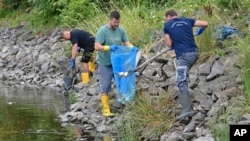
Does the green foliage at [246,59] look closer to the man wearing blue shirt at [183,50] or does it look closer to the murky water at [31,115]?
the man wearing blue shirt at [183,50]

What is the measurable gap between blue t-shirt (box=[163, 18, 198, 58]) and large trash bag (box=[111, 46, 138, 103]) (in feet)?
4.72

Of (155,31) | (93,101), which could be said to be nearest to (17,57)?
(155,31)

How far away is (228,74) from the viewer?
9.71m

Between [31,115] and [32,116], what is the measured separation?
0.11 m

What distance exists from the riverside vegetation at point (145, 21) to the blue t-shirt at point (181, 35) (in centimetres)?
86

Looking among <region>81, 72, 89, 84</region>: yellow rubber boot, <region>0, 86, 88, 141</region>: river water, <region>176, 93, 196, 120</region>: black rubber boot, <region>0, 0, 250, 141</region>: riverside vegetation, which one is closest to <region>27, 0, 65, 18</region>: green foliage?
<region>0, 0, 250, 141</region>: riverside vegetation


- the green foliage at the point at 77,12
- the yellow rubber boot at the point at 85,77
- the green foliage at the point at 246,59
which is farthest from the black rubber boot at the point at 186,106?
the green foliage at the point at 77,12

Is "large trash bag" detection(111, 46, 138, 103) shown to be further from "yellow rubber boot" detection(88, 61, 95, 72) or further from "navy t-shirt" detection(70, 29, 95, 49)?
"yellow rubber boot" detection(88, 61, 95, 72)

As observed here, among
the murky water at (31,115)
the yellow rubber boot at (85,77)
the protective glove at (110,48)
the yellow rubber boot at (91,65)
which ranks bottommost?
the murky water at (31,115)

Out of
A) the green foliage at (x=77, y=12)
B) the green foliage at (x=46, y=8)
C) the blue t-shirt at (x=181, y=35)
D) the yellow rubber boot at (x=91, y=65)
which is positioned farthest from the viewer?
the green foliage at (x=46, y=8)

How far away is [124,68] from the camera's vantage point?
1068cm

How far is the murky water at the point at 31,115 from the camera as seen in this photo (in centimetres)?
1002

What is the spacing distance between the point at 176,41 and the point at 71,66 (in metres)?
5.63

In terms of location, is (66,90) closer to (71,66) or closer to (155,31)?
(71,66)
